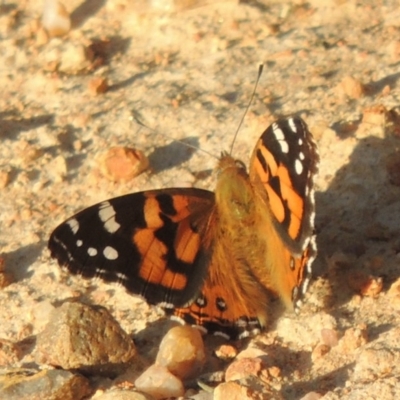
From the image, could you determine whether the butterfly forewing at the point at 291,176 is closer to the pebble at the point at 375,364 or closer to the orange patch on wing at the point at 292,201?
the orange patch on wing at the point at 292,201

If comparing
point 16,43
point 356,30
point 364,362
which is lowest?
point 364,362

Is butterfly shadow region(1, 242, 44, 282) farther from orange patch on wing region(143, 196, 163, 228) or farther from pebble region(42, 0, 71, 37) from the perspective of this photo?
pebble region(42, 0, 71, 37)

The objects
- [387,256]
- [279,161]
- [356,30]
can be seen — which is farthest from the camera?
[356,30]

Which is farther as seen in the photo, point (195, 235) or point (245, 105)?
point (245, 105)

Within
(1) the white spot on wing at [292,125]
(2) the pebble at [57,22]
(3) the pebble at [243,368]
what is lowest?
(3) the pebble at [243,368]

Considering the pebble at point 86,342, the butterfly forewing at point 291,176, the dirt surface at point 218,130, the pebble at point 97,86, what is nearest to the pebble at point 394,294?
the dirt surface at point 218,130

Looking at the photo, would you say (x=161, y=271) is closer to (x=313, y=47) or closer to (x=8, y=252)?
(x=8, y=252)

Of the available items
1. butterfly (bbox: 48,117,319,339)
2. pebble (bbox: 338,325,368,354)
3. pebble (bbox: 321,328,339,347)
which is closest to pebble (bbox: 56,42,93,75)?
butterfly (bbox: 48,117,319,339)

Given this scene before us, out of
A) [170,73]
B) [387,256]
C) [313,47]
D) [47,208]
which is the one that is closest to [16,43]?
[170,73]
